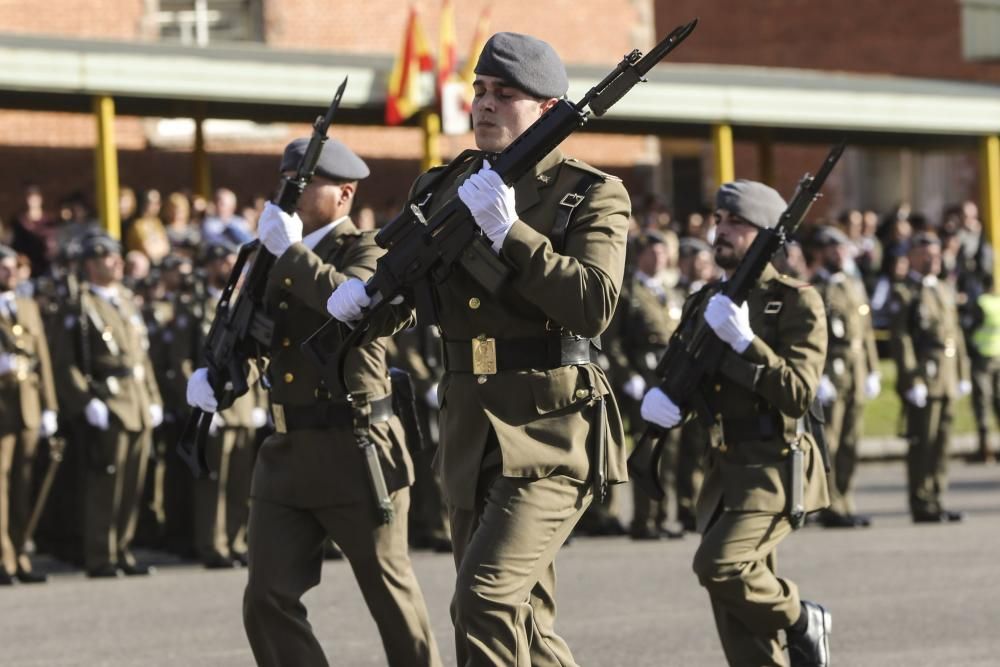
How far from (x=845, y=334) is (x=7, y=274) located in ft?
19.0

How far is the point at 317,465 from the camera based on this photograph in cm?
730

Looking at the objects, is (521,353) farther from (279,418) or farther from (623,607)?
(623,607)

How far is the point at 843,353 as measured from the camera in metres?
15.0

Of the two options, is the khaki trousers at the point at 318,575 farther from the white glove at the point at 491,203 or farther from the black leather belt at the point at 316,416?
the white glove at the point at 491,203

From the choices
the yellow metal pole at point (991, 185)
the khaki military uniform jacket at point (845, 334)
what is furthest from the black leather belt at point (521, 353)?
the yellow metal pole at point (991, 185)

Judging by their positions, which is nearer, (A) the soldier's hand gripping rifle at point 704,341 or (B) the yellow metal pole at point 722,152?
(A) the soldier's hand gripping rifle at point 704,341

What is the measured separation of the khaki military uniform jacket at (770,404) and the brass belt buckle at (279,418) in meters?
1.64

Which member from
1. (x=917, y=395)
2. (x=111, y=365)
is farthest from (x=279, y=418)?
(x=917, y=395)

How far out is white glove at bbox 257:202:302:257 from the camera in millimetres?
7508

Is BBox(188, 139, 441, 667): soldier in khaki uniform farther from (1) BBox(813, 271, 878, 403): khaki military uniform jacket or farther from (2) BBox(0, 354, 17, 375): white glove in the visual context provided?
(1) BBox(813, 271, 878, 403): khaki military uniform jacket

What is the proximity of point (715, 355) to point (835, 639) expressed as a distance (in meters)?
1.99

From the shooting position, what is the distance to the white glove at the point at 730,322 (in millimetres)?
8039

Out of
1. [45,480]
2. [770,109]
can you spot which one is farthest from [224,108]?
[45,480]

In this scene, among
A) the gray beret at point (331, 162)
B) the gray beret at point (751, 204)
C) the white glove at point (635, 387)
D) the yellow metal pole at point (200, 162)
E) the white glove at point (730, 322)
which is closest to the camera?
the gray beret at point (331, 162)
